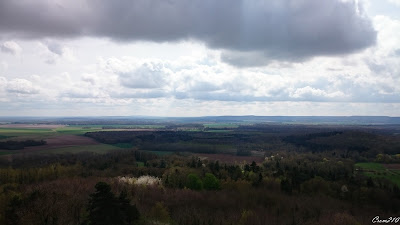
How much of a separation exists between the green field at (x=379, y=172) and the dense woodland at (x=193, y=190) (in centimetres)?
274

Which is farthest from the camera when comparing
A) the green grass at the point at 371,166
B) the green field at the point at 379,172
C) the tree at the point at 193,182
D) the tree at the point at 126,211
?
the green grass at the point at 371,166

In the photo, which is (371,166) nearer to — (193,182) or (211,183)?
(211,183)

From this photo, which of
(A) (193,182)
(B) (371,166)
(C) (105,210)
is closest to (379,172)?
(B) (371,166)

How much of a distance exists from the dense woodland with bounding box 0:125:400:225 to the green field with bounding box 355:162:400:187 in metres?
2.74

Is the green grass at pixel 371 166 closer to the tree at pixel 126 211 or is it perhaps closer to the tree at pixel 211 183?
the tree at pixel 211 183

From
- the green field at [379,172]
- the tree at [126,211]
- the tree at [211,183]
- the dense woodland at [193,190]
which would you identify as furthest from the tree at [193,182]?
the green field at [379,172]

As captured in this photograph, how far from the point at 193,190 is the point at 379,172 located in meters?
58.8

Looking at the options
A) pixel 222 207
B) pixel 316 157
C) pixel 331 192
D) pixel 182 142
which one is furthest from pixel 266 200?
pixel 182 142

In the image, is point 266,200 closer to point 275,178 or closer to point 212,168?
point 275,178

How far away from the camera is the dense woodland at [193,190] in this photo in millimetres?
47312

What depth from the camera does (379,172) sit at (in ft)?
333

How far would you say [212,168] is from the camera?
11094cm

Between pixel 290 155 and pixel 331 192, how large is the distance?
54670mm

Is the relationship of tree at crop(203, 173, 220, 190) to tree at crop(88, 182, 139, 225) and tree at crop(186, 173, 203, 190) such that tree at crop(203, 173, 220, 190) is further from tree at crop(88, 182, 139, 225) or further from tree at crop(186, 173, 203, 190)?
tree at crop(88, 182, 139, 225)
